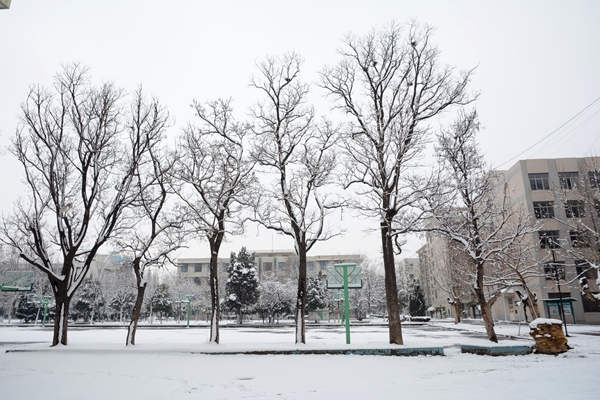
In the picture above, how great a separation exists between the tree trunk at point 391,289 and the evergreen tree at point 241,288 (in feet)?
110

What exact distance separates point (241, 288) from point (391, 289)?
3422cm

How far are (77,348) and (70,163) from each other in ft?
30.2

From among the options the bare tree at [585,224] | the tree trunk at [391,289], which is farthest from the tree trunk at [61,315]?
the bare tree at [585,224]

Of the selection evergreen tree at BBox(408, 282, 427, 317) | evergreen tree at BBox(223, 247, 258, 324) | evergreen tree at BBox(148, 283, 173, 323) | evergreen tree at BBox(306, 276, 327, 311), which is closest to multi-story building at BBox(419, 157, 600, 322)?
evergreen tree at BBox(408, 282, 427, 317)

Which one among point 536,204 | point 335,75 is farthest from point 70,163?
point 536,204

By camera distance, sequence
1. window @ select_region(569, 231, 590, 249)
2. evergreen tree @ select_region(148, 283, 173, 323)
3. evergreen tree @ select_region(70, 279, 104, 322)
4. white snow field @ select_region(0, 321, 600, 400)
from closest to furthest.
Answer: white snow field @ select_region(0, 321, 600, 400), window @ select_region(569, 231, 590, 249), evergreen tree @ select_region(70, 279, 104, 322), evergreen tree @ select_region(148, 283, 173, 323)

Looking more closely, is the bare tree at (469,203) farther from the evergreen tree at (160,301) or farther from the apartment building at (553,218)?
the evergreen tree at (160,301)

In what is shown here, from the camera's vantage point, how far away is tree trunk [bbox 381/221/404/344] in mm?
15398

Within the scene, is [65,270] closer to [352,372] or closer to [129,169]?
[129,169]

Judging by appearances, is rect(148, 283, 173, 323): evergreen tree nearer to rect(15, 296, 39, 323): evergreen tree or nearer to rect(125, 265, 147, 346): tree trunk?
rect(15, 296, 39, 323): evergreen tree

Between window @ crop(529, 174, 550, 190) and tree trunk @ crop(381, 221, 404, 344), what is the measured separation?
36.0 metres

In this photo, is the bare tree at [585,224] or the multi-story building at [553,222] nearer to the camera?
the bare tree at [585,224]

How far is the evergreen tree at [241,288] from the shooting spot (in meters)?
47.0

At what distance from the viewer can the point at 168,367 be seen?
11.2m
